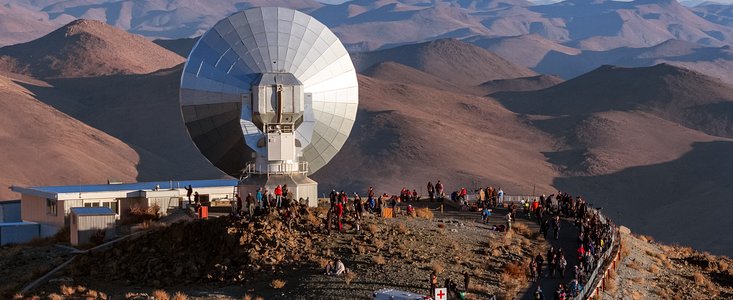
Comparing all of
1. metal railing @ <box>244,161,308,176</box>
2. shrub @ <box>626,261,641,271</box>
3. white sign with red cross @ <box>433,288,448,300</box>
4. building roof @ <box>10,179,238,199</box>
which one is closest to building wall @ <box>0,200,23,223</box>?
building roof @ <box>10,179,238,199</box>

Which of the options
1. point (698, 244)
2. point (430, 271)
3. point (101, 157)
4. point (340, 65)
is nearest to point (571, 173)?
point (698, 244)

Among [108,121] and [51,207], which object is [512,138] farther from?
[51,207]

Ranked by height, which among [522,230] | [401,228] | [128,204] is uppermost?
[128,204]

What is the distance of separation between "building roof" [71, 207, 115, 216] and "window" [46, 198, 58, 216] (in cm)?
356

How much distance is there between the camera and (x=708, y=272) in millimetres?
46344

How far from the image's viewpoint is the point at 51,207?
4953 cm

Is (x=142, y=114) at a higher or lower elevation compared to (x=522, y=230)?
higher

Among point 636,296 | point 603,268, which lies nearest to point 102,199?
point 603,268

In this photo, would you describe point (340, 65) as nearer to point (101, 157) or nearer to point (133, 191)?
point (133, 191)

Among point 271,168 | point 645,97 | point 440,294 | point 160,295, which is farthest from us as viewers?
Result: point 645,97

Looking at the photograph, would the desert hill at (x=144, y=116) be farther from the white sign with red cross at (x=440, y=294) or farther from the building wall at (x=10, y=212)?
the white sign with red cross at (x=440, y=294)

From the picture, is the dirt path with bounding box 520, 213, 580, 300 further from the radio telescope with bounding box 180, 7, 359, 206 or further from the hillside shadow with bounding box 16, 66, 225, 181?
the hillside shadow with bounding box 16, 66, 225, 181

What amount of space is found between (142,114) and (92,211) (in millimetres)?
110829

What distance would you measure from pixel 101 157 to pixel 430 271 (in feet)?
299
